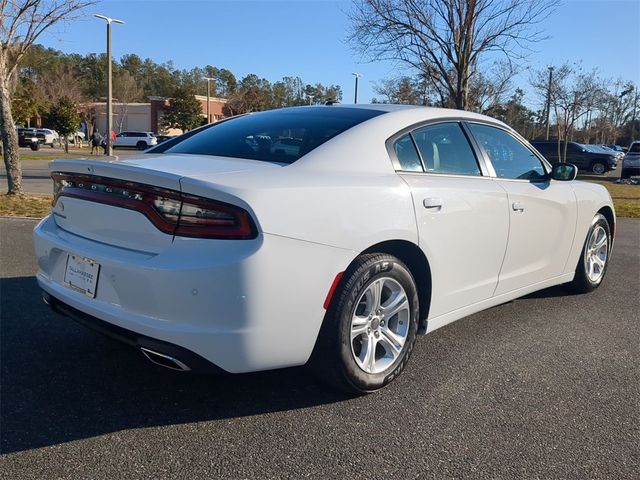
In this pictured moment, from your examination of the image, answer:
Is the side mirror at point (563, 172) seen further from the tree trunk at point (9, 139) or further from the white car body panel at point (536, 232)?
the tree trunk at point (9, 139)

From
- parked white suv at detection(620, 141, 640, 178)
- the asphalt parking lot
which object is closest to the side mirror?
the asphalt parking lot

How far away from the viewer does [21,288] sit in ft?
16.0

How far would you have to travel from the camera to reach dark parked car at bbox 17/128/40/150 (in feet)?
136

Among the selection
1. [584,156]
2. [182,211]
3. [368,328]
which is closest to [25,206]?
[182,211]

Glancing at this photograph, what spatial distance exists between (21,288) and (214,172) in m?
3.04

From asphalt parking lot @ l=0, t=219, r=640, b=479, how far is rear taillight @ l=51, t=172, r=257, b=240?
0.93 metres

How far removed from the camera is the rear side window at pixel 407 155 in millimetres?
3348

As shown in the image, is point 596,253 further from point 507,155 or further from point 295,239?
point 295,239

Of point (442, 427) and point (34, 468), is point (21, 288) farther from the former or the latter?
point (442, 427)

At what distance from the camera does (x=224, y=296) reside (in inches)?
96.7

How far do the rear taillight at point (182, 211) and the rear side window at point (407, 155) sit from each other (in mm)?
1218

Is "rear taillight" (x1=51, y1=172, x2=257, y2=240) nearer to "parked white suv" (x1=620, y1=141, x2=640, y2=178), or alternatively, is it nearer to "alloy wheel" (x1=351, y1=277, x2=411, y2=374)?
"alloy wheel" (x1=351, y1=277, x2=411, y2=374)

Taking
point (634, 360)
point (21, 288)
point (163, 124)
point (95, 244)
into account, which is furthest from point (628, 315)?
point (163, 124)

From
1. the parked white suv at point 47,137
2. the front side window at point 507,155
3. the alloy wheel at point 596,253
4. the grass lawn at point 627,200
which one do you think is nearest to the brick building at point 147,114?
the parked white suv at point 47,137
